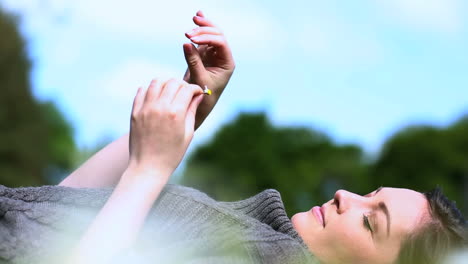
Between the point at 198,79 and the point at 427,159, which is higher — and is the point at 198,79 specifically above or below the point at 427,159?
above

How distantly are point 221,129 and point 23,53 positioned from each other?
59.9ft

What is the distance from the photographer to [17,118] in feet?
86.9

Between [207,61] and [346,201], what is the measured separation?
77 centimetres

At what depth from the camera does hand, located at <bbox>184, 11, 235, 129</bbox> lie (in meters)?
2.67

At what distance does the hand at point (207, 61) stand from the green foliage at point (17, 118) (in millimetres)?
23725

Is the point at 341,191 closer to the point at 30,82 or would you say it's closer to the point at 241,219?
the point at 241,219

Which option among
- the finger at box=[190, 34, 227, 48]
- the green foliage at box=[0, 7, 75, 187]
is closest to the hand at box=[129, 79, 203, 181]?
the finger at box=[190, 34, 227, 48]

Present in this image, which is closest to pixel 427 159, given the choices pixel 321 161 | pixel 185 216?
pixel 321 161

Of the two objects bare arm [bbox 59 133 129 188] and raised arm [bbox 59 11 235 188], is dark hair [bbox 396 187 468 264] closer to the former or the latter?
raised arm [bbox 59 11 235 188]

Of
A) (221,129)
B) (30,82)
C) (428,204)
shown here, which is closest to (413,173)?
(221,129)

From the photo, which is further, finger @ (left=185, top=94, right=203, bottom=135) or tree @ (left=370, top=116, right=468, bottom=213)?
tree @ (left=370, top=116, right=468, bottom=213)

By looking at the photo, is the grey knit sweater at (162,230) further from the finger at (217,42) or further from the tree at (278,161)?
the tree at (278,161)

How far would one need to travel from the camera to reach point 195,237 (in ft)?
7.93

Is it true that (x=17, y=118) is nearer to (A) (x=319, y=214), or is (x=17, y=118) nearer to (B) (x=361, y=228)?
(A) (x=319, y=214)
